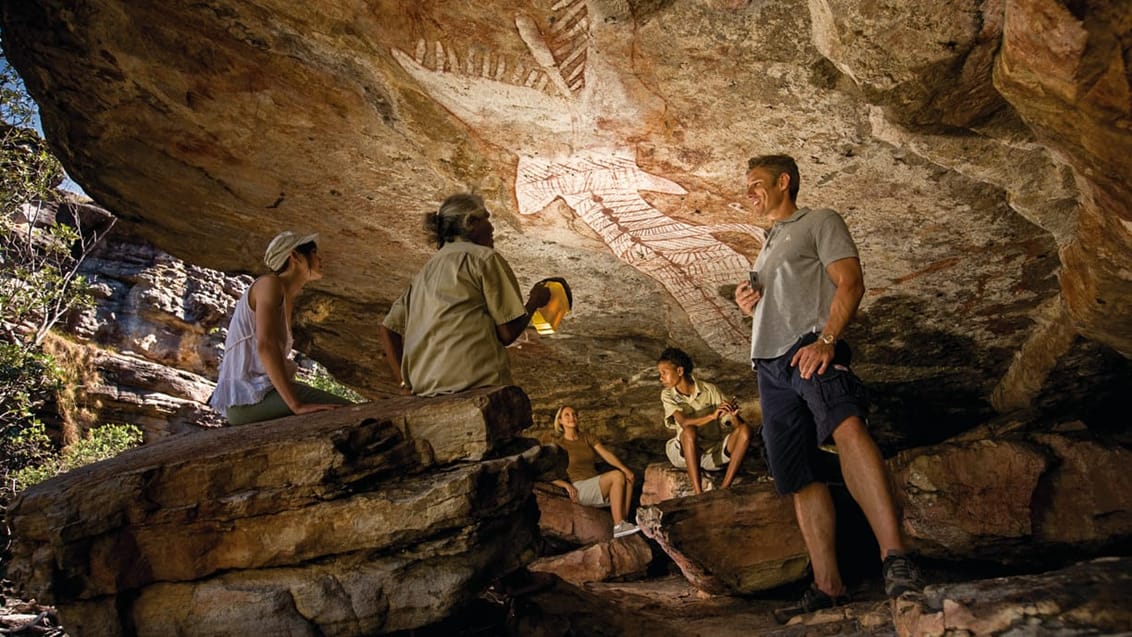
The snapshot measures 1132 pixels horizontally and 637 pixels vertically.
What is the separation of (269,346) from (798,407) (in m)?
2.42

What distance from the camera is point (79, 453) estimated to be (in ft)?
36.9

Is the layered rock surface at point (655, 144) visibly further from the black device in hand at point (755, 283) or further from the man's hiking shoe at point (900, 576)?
the man's hiking shoe at point (900, 576)

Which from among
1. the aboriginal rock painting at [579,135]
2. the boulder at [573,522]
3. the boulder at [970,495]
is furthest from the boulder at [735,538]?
the boulder at [573,522]

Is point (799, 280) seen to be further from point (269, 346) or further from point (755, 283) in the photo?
point (269, 346)

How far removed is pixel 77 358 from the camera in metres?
14.8

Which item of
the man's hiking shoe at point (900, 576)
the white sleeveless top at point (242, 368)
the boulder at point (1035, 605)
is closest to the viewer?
the boulder at point (1035, 605)

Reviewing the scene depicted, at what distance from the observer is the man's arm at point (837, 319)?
2.71m

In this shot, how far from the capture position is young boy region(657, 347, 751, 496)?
5723mm

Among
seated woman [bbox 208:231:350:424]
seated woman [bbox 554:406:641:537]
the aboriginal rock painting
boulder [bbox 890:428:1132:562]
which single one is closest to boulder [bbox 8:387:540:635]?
seated woman [bbox 208:231:350:424]

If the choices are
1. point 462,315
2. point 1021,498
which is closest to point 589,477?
point 1021,498

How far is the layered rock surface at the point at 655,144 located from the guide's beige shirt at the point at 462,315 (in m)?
1.12

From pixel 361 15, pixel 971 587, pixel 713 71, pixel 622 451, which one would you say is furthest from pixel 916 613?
pixel 622 451

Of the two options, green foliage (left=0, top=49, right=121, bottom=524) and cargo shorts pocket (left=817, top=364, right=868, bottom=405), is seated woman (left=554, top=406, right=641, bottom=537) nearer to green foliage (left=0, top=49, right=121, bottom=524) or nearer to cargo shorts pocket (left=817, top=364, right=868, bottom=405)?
cargo shorts pocket (left=817, top=364, right=868, bottom=405)

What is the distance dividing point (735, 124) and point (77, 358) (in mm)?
15718
